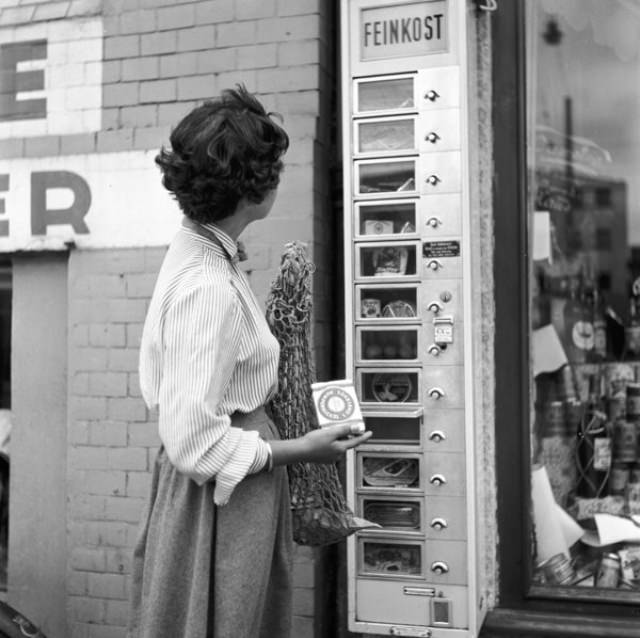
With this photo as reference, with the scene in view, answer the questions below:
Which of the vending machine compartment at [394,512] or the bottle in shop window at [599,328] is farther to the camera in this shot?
the bottle in shop window at [599,328]

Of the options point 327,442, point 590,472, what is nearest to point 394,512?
point 327,442

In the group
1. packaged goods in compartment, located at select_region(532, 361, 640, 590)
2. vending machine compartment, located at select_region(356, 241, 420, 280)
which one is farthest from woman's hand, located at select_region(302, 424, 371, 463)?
packaged goods in compartment, located at select_region(532, 361, 640, 590)

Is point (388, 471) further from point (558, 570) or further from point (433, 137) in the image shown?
point (433, 137)

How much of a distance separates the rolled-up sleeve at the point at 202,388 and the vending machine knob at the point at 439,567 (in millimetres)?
1352

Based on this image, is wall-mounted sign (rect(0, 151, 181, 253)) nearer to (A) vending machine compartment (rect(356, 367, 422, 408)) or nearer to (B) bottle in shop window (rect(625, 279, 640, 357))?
(A) vending machine compartment (rect(356, 367, 422, 408))

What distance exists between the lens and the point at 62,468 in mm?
4121

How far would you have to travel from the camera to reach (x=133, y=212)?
3893 millimetres

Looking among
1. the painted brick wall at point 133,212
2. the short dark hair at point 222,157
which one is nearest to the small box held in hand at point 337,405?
the short dark hair at point 222,157

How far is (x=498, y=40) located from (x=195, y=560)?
8.02ft

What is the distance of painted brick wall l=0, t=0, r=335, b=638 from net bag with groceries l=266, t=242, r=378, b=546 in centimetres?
89

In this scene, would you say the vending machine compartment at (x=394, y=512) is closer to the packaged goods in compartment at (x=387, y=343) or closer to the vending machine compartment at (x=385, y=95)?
the packaged goods in compartment at (x=387, y=343)

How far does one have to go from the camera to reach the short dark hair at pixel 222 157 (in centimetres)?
230

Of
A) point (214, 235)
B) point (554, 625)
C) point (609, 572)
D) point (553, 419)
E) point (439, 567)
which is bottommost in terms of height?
point (554, 625)

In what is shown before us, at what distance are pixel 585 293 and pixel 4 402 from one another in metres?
3.04
